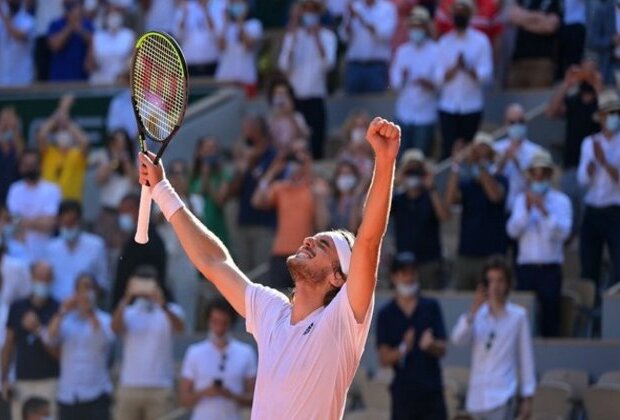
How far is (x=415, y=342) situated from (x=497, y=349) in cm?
63

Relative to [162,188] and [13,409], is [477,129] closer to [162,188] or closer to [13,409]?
[13,409]

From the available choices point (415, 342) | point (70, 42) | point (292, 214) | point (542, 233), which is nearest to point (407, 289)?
point (415, 342)

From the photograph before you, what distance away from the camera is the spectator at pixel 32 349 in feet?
47.3

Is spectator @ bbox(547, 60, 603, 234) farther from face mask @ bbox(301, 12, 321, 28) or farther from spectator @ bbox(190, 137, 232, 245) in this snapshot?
spectator @ bbox(190, 137, 232, 245)

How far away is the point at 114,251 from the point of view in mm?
15961

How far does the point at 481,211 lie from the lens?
47.6 feet

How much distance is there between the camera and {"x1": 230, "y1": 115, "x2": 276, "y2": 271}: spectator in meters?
16.0

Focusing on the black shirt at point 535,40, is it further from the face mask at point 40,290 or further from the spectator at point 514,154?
the face mask at point 40,290

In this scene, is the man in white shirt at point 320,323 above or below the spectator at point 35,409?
above

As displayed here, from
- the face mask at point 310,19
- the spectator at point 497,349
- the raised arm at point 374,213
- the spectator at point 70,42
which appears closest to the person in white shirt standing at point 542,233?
the spectator at point 497,349

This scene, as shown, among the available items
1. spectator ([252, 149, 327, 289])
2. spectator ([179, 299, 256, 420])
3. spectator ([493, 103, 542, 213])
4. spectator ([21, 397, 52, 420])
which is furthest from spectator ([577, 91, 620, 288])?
spectator ([21, 397, 52, 420])

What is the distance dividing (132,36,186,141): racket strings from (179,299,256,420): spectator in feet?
20.5

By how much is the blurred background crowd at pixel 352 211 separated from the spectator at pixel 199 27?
22mm

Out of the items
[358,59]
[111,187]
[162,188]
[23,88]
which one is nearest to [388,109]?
[358,59]
